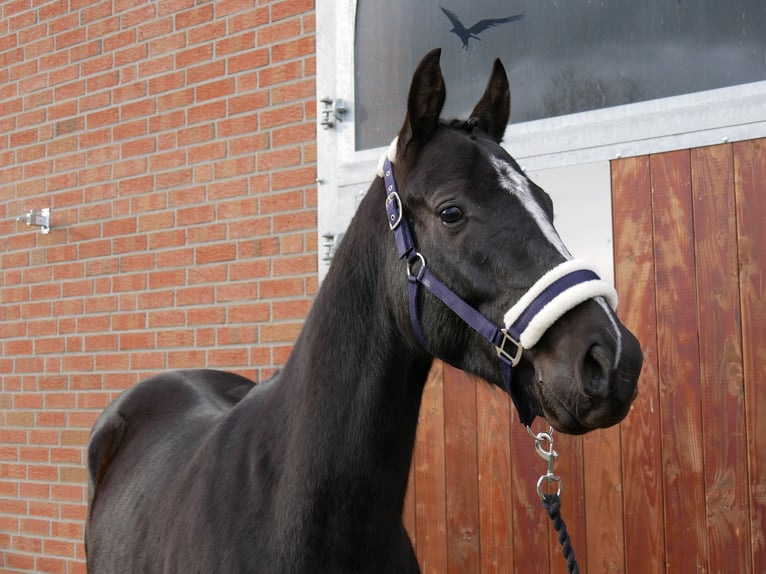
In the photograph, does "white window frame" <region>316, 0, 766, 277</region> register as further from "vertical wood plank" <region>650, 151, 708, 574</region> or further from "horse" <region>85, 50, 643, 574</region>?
"horse" <region>85, 50, 643, 574</region>

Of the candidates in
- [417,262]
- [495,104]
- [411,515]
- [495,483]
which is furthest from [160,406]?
[495,104]

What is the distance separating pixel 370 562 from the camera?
1.76 m

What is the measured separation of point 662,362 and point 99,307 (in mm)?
3106

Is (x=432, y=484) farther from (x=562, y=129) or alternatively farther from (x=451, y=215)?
(x=451, y=215)

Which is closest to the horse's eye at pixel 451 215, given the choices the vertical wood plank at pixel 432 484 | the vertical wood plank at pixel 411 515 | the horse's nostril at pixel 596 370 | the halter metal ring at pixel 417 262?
the halter metal ring at pixel 417 262

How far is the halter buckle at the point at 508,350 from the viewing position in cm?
156

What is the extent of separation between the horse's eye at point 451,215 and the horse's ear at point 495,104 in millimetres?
490

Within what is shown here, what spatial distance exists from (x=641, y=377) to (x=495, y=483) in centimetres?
73

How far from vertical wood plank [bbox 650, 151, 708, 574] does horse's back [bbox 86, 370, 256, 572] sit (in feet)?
5.11

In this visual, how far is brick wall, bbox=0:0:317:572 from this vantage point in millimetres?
3752

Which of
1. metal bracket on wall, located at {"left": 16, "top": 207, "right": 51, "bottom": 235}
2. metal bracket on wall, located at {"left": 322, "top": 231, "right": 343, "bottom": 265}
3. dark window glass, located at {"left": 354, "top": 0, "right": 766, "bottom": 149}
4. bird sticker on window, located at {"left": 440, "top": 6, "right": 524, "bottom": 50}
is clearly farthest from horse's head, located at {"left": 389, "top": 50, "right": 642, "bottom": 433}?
metal bracket on wall, located at {"left": 16, "top": 207, "right": 51, "bottom": 235}

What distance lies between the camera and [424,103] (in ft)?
5.95

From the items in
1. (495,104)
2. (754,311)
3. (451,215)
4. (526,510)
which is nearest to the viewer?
(451,215)

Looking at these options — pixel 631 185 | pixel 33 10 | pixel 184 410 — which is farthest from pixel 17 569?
pixel 631 185
